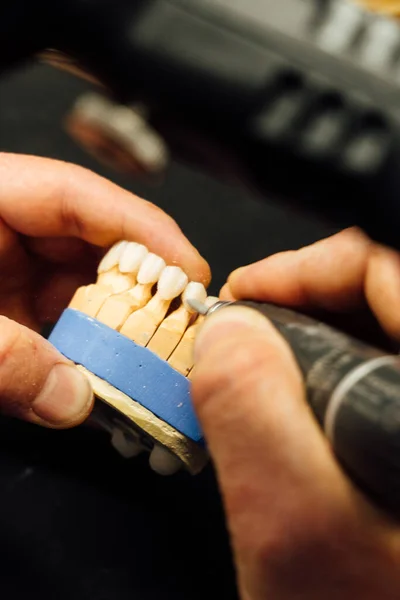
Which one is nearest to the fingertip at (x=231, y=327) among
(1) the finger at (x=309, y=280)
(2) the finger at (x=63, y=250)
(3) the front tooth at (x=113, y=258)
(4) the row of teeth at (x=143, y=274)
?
(1) the finger at (x=309, y=280)

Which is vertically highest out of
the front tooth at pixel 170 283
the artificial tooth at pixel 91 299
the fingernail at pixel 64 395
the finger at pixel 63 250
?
the front tooth at pixel 170 283

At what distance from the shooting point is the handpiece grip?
40cm

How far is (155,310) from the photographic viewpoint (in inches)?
30.9

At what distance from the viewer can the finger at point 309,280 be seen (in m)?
0.64

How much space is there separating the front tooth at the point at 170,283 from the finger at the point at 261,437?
0.91ft

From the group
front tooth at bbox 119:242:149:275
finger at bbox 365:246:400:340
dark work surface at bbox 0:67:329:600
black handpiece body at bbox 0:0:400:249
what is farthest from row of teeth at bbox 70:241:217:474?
black handpiece body at bbox 0:0:400:249

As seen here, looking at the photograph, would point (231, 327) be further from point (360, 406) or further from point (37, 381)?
point (37, 381)

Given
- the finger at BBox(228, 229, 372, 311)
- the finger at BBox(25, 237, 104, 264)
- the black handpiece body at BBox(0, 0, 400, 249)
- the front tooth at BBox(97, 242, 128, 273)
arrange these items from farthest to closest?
the finger at BBox(25, 237, 104, 264), the front tooth at BBox(97, 242, 128, 273), the finger at BBox(228, 229, 372, 311), the black handpiece body at BBox(0, 0, 400, 249)

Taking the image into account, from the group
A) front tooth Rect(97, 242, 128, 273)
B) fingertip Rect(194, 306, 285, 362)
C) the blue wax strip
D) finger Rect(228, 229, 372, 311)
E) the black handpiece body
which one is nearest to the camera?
the black handpiece body

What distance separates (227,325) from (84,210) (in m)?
0.45

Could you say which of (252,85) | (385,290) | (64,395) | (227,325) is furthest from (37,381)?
(252,85)

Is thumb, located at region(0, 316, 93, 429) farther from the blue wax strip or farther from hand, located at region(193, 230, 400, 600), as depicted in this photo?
hand, located at region(193, 230, 400, 600)

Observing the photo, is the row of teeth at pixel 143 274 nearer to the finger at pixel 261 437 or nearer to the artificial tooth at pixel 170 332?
the artificial tooth at pixel 170 332

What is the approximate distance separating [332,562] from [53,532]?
58cm
